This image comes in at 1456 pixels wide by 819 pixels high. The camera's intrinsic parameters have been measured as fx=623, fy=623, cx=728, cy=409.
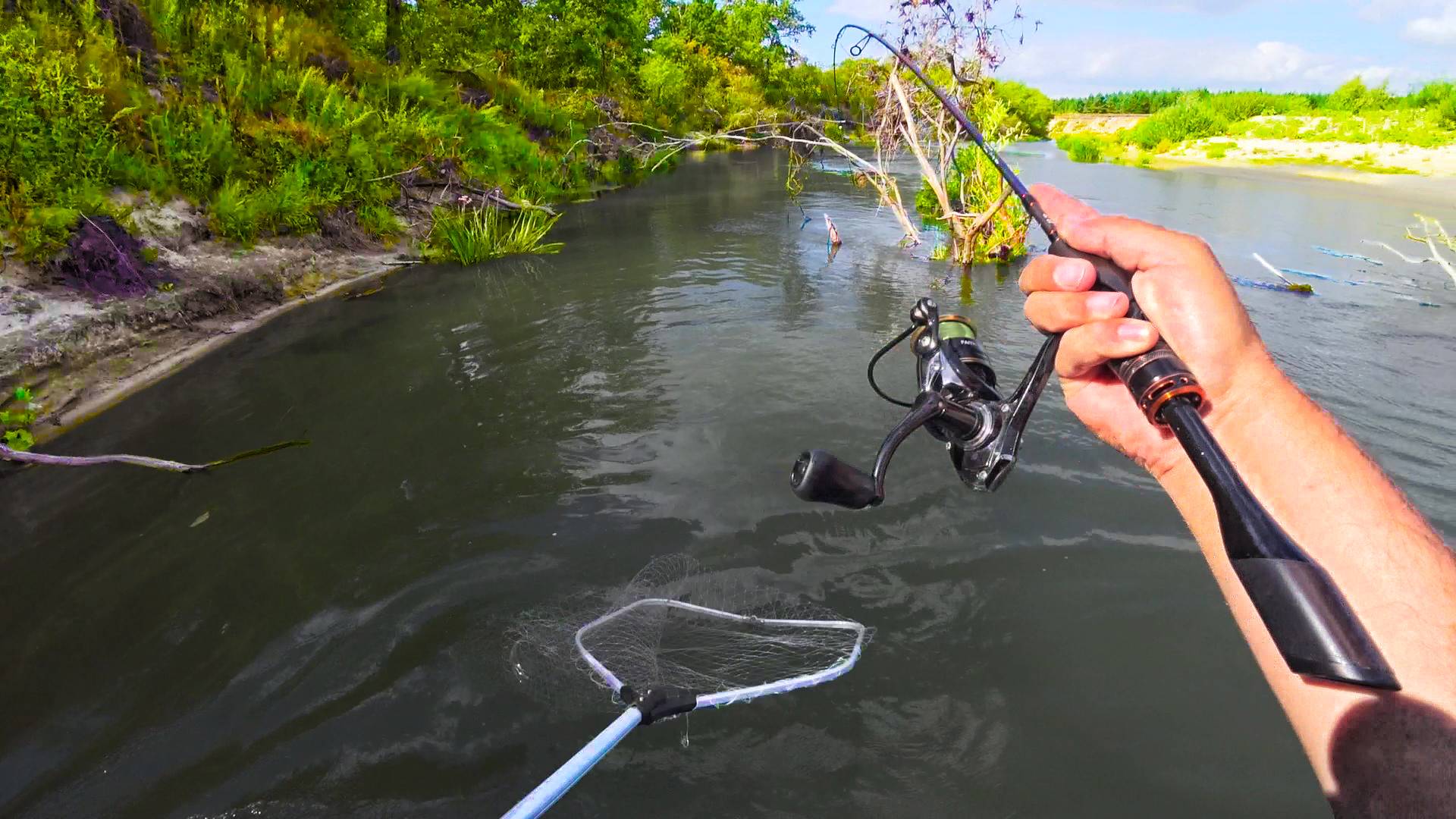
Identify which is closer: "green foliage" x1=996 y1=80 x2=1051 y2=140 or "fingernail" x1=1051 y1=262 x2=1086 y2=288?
"fingernail" x1=1051 y1=262 x2=1086 y2=288

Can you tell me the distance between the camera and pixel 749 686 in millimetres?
2631

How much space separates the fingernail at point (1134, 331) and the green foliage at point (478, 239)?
10.5 meters

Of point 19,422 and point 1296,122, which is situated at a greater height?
point 1296,122

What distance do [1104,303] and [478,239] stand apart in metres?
10.6

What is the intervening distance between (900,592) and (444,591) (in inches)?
95.2

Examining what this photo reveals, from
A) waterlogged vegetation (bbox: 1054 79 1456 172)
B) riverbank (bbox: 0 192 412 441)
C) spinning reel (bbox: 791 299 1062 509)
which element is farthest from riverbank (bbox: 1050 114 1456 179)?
riverbank (bbox: 0 192 412 441)

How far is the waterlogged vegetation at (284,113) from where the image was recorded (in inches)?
254

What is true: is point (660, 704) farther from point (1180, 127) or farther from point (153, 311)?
point (1180, 127)

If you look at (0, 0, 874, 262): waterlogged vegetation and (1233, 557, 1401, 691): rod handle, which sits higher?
(0, 0, 874, 262): waterlogged vegetation

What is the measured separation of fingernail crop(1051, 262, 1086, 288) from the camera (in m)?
1.59

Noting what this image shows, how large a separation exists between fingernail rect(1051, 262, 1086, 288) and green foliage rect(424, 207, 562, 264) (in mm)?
10320

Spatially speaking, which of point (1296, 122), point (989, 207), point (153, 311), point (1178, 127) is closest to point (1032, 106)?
point (1178, 127)

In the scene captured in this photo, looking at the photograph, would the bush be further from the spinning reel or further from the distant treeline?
the spinning reel

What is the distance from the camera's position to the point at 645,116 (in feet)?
89.4
